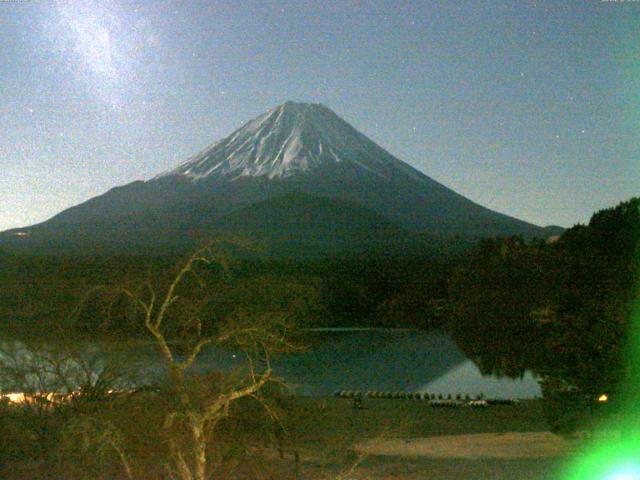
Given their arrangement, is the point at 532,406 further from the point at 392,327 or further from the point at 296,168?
the point at 296,168

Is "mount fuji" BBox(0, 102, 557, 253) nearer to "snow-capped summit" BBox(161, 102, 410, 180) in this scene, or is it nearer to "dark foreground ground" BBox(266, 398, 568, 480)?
"snow-capped summit" BBox(161, 102, 410, 180)

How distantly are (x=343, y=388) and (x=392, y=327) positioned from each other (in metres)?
18.4

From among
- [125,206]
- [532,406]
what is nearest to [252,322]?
[532,406]

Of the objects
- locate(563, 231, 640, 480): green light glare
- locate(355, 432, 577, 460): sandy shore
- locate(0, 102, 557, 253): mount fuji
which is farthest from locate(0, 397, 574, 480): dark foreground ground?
locate(0, 102, 557, 253): mount fuji

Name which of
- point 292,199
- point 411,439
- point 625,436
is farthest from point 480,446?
point 292,199

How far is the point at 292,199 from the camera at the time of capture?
6094 cm

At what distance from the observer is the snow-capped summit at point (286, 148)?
2758 inches

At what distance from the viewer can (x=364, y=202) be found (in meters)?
69.3

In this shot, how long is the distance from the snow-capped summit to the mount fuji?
0.39 feet

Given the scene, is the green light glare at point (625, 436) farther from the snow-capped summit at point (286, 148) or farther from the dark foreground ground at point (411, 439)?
the snow-capped summit at point (286, 148)

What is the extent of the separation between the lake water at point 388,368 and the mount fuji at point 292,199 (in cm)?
1101

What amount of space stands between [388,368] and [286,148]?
174ft

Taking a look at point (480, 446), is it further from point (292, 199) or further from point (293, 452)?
point (292, 199)

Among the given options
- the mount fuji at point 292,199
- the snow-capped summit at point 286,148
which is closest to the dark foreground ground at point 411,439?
the mount fuji at point 292,199
